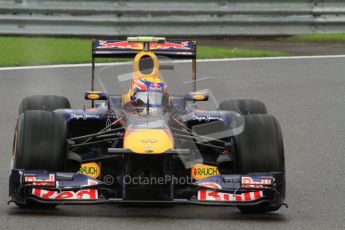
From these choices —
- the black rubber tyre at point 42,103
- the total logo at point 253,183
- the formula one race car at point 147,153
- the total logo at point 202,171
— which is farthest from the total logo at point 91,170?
the black rubber tyre at point 42,103

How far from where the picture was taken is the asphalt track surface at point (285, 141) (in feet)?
25.6

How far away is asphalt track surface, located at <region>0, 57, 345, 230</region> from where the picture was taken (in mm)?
7805

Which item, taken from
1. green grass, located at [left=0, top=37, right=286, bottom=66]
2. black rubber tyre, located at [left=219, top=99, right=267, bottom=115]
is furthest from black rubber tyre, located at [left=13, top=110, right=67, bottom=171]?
green grass, located at [left=0, top=37, right=286, bottom=66]

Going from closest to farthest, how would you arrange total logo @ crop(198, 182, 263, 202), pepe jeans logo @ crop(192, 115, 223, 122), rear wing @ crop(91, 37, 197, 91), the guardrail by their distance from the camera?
total logo @ crop(198, 182, 263, 202), pepe jeans logo @ crop(192, 115, 223, 122), rear wing @ crop(91, 37, 197, 91), the guardrail

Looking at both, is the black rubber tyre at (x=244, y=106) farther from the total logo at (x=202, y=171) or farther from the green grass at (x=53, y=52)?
the green grass at (x=53, y=52)

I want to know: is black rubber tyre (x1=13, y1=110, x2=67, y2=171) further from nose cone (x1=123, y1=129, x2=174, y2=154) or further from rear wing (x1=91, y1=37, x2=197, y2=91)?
rear wing (x1=91, y1=37, x2=197, y2=91)

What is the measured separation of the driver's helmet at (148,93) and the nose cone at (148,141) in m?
0.87

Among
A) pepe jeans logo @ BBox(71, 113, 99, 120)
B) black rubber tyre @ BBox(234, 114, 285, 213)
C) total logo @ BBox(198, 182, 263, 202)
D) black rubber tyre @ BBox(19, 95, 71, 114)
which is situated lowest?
total logo @ BBox(198, 182, 263, 202)

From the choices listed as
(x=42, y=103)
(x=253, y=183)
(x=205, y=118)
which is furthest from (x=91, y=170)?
(x=42, y=103)

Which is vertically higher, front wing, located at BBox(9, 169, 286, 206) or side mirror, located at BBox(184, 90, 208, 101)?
side mirror, located at BBox(184, 90, 208, 101)

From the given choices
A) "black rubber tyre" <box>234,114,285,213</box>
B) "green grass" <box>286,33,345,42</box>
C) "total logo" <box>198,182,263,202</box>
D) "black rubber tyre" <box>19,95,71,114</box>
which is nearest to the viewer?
"total logo" <box>198,182,263,202</box>

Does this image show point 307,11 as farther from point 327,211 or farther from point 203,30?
point 327,211

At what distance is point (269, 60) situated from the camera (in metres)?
→ 19.1

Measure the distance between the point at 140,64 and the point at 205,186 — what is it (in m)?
1.81
